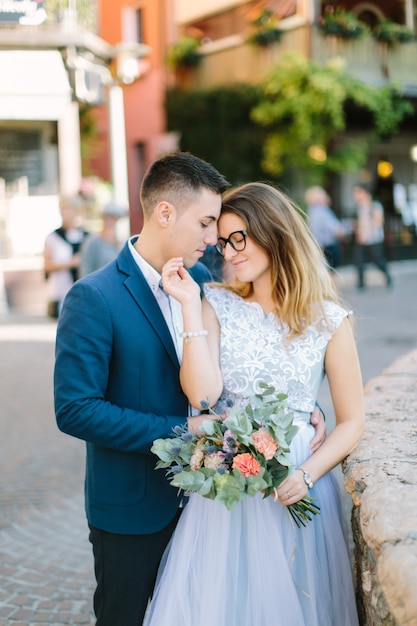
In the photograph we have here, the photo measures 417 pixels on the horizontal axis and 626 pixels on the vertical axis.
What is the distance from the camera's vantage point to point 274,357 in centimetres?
252

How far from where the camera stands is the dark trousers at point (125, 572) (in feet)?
8.10

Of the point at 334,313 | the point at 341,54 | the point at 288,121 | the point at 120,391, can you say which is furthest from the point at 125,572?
the point at 341,54

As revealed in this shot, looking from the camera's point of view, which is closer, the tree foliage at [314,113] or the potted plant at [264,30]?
the tree foliage at [314,113]

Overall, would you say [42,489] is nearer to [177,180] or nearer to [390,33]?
[177,180]

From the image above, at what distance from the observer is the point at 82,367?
7.47ft

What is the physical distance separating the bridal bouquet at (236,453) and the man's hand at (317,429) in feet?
1.33

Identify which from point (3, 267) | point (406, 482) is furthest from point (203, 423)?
point (3, 267)

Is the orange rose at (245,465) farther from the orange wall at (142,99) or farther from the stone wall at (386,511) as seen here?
the orange wall at (142,99)

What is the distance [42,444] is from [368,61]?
537 inches

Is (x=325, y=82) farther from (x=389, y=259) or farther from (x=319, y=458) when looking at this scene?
(x=319, y=458)

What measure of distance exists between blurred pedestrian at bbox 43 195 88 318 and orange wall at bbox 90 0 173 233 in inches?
426

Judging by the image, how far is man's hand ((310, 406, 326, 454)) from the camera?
8.28 ft

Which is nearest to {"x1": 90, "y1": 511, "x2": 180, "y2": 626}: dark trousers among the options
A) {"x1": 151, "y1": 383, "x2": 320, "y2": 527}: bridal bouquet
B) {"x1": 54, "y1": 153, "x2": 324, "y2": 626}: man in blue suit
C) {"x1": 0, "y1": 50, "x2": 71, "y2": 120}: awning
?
{"x1": 54, "y1": 153, "x2": 324, "y2": 626}: man in blue suit

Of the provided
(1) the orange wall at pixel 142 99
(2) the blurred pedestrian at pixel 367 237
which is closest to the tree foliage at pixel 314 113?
(2) the blurred pedestrian at pixel 367 237
